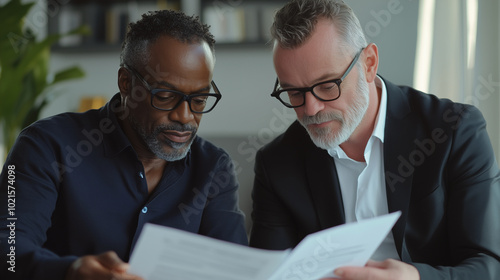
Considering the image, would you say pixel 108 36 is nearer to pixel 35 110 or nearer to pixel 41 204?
pixel 35 110

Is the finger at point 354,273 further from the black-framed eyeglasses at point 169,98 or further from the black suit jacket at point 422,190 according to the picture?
the black-framed eyeglasses at point 169,98

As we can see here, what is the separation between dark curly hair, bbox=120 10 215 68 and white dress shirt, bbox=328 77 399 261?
0.50m

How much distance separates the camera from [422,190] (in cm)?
141

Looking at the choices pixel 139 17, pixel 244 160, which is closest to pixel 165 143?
pixel 244 160

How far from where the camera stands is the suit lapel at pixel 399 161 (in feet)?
4.63

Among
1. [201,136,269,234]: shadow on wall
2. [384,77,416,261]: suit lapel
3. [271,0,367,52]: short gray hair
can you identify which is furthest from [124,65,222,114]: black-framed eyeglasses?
[201,136,269,234]: shadow on wall

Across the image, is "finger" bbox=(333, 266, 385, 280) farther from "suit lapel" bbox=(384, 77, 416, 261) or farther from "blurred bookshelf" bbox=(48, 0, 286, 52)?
"blurred bookshelf" bbox=(48, 0, 286, 52)

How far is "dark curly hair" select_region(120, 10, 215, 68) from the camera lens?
1.40 meters

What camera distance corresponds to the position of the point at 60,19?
13.0ft

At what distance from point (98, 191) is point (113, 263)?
1.56 ft

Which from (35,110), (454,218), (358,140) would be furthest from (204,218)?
(35,110)

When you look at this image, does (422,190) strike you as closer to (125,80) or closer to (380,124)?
(380,124)

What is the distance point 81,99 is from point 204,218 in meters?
2.73

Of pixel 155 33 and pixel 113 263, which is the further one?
pixel 155 33
